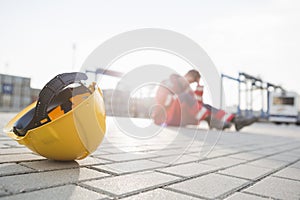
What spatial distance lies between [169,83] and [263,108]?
1146 cm

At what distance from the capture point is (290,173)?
2119 mm

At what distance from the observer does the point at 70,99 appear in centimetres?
204

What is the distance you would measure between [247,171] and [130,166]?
89 centimetres

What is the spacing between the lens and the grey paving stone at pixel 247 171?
75.3 inches

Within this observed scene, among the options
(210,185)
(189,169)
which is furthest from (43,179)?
(189,169)

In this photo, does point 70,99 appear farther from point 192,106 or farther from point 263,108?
point 263,108

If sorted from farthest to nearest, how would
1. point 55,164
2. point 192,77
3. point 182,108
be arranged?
point 182,108
point 192,77
point 55,164

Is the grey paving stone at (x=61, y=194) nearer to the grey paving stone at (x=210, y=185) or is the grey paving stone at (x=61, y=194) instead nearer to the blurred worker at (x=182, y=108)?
the grey paving stone at (x=210, y=185)

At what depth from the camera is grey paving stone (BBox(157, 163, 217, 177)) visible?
1.85 metres

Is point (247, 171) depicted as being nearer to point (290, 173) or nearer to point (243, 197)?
point (290, 173)

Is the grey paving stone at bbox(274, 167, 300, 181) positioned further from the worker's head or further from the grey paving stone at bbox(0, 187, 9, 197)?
the worker's head

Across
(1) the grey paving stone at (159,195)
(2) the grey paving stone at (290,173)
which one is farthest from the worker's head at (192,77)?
(1) the grey paving stone at (159,195)

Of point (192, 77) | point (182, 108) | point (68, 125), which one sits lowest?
point (68, 125)

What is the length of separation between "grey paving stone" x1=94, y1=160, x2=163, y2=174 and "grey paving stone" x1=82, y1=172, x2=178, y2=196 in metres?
0.13
